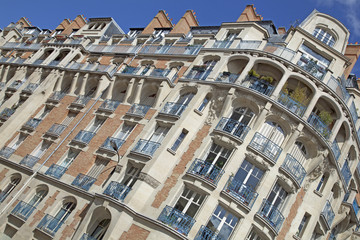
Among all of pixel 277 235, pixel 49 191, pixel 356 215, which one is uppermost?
pixel 356 215

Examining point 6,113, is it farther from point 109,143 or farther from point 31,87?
point 109,143

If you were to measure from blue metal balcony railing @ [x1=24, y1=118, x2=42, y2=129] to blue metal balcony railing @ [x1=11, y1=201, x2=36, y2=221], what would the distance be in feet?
21.5

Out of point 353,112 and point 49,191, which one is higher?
point 353,112

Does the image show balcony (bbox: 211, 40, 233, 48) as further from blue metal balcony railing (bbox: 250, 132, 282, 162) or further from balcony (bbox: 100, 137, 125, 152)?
balcony (bbox: 100, 137, 125, 152)

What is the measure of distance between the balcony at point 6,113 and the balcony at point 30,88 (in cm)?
199

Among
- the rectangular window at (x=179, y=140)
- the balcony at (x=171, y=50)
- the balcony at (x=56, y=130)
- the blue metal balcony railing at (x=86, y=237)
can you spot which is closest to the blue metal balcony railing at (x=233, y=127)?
the rectangular window at (x=179, y=140)

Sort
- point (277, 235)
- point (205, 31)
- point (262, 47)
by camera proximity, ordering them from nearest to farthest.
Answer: point (277, 235)
point (262, 47)
point (205, 31)

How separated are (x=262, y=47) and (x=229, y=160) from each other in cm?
760

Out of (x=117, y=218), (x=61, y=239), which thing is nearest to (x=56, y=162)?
(x=61, y=239)

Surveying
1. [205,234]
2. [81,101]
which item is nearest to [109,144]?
[81,101]

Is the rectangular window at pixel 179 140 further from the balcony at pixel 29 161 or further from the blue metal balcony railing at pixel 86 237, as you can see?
the balcony at pixel 29 161

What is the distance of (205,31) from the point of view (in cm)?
2498

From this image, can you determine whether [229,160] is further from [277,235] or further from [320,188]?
[320,188]

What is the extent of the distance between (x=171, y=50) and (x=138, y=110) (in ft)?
20.4
